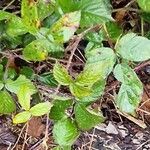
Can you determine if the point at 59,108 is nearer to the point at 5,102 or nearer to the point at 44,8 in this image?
the point at 5,102

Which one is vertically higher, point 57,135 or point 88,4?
point 88,4

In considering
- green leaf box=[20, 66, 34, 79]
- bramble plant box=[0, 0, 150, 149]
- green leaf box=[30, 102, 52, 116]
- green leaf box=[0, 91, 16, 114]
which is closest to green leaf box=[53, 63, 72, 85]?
bramble plant box=[0, 0, 150, 149]

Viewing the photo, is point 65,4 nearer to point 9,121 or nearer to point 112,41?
point 112,41

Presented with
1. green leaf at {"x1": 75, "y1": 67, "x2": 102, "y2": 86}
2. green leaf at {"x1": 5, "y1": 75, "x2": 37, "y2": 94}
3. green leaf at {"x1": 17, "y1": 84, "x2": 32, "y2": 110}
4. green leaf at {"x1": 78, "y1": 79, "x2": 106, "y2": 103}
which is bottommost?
green leaf at {"x1": 78, "y1": 79, "x2": 106, "y2": 103}

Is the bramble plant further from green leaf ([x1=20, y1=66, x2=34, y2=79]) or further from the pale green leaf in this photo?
green leaf ([x1=20, y1=66, x2=34, y2=79])

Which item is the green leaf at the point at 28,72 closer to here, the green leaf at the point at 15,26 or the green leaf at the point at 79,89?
the green leaf at the point at 15,26

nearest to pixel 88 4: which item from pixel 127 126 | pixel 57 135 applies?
pixel 57 135
